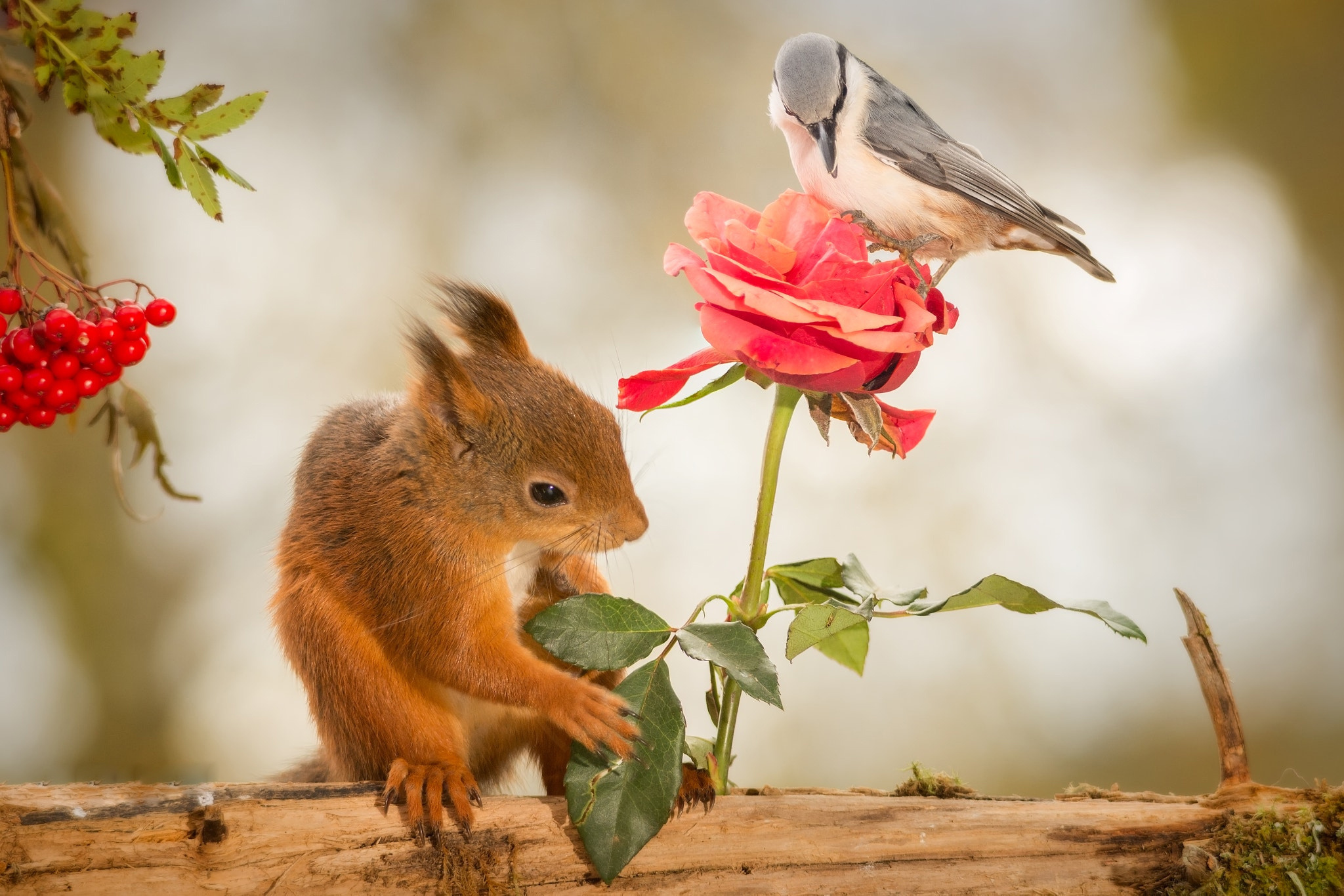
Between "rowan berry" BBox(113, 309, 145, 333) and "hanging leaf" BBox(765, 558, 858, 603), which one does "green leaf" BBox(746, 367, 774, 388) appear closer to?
"hanging leaf" BBox(765, 558, 858, 603)

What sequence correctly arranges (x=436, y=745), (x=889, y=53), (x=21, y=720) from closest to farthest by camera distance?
(x=436, y=745), (x=21, y=720), (x=889, y=53)

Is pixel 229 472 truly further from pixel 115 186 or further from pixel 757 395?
pixel 757 395

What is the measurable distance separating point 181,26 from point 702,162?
2.78 feet

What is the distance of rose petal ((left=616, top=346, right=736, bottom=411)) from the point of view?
90cm

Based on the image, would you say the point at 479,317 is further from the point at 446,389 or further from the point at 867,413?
the point at 867,413

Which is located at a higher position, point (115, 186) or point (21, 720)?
point (115, 186)

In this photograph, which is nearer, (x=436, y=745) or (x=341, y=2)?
(x=436, y=745)

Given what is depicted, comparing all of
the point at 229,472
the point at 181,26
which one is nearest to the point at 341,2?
the point at 181,26

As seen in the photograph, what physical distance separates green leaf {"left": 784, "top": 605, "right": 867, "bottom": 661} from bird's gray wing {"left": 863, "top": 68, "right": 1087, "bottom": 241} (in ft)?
1.31

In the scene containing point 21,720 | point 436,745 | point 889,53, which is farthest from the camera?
point 889,53

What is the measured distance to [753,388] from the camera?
161cm

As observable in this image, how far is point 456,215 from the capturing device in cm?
158

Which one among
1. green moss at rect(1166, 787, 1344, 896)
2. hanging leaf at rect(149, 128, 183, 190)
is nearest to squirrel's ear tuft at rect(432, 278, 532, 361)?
hanging leaf at rect(149, 128, 183, 190)

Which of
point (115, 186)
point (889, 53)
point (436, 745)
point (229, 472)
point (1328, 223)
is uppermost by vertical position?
point (889, 53)
